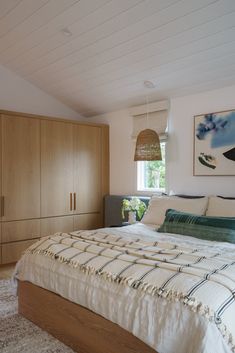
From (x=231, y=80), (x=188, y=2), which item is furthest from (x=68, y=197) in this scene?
(x=188, y=2)

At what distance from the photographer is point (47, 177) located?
178 inches

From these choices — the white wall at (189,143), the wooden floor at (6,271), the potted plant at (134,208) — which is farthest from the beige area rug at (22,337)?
the white wall at (189,143)

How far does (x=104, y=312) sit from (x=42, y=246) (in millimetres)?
934

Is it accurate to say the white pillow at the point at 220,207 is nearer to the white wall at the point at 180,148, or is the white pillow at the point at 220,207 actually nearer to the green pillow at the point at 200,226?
the green pillow at the point at 200,226

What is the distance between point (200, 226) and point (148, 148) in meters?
1.33

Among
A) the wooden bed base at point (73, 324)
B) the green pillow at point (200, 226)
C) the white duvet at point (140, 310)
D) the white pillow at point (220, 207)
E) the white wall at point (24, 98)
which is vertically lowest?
the wooden bed base at point (73, 324)

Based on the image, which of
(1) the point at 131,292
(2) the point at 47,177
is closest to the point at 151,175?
(2) the point at 47,177

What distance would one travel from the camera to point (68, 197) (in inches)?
187

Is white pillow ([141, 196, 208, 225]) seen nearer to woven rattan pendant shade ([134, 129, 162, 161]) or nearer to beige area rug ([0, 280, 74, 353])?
woven rattan pendant shade ([134, 129, 162, 161])

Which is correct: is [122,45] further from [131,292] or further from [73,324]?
[73,324]

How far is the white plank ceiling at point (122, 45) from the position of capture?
113 inches

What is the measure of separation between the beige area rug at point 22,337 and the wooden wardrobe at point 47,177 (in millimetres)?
1593

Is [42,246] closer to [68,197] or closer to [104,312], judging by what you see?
[104,312]

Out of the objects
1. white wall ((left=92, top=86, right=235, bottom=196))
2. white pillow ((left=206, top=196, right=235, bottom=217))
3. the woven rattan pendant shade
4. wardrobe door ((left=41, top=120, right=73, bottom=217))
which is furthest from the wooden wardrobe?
white pillow ((left=206, top=196, right=235, bottom=217))
